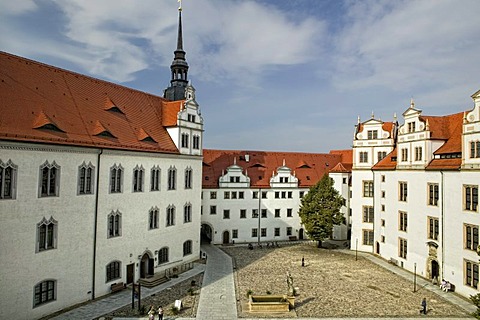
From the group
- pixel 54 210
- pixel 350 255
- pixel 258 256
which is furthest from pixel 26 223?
pixel 350 255

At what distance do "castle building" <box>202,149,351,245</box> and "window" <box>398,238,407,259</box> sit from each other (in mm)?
14708

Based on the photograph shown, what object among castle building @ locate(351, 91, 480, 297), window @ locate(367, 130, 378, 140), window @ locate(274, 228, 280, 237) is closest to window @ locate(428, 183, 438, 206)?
castle building @ locate(351, 91, 480, 297)

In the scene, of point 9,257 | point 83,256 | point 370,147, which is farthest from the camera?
point 370,147

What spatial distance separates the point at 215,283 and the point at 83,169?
14200 mm

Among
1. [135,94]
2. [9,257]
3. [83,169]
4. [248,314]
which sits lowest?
[248,314]

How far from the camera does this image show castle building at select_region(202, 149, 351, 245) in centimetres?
4784

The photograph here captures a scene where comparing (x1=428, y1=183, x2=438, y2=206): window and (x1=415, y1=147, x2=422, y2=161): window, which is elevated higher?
(x1=415, y1=147, x2=422, y2=161): window

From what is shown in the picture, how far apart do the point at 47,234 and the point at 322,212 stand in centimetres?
3098

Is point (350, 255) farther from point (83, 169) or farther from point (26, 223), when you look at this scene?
point (26, 223)

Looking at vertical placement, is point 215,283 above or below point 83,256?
below

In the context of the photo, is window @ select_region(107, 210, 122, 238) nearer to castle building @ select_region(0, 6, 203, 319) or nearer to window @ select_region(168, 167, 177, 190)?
castle building @ select_region(0, 6, 203, 319)

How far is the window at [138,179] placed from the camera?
97.9ft

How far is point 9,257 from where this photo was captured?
65.4 ft

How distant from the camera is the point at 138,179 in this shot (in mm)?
30266
